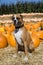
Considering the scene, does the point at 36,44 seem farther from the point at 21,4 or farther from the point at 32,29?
the point at 21,4

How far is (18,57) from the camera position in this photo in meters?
5.34

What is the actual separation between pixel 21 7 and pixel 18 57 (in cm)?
627

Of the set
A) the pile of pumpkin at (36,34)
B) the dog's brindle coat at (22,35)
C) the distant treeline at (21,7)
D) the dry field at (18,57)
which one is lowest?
the distant treeline at (21,7)

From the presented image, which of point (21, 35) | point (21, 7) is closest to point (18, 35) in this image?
point (21, 35)

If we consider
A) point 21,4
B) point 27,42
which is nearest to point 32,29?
point 27,42

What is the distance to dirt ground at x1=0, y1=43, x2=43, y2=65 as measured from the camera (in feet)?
16.2

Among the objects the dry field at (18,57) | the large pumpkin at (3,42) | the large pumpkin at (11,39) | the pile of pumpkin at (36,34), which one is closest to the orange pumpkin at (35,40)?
the pile of pumpkin at (36,34)

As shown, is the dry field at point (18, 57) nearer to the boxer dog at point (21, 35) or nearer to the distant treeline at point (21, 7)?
the boxer dog at point (21, 35)

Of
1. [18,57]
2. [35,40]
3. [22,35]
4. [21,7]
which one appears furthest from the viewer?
[21,7]

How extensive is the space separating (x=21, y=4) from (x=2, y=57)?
6421mm

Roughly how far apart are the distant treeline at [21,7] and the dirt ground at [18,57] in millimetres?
5515

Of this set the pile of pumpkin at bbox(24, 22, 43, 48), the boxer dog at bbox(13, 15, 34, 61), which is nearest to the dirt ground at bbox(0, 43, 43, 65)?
the boxer dog at bbox(13, 15, 34, 61)

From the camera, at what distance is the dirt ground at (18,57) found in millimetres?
4949

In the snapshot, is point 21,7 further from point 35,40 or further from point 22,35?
point 22,35
